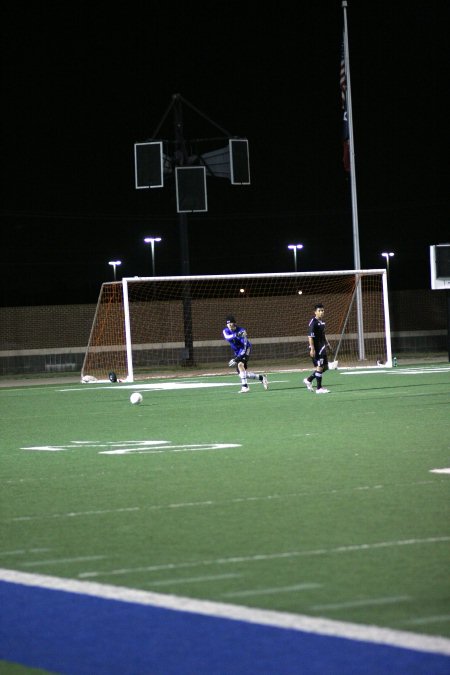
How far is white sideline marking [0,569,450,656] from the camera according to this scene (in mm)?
5297

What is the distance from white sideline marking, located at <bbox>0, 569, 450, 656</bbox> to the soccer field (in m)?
0.01

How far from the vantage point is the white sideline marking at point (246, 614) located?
209 inches

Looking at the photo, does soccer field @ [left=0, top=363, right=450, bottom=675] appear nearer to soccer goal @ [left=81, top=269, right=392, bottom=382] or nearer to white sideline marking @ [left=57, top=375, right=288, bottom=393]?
white sideline marking @ [left=57, top=375, right=288, bottom=393]

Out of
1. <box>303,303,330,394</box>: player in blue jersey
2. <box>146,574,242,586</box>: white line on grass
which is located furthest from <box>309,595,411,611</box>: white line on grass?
<box>303,303,330,394</box>: player in blue jersey

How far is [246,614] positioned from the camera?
591 centimetres

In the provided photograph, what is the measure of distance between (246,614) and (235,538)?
91.7 inches

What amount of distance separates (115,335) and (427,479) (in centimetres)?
3350

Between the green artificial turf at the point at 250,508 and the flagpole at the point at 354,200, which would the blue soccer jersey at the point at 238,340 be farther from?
the flagpole at the point at 354,200

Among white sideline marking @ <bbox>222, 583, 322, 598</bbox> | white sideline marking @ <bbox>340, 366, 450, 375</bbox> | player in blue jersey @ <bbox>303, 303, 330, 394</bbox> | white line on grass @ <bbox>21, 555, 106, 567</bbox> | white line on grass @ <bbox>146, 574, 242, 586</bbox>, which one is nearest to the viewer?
white sideline marking @ <bbox>222, 583, 322, 598</bbox>

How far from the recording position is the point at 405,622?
18.5ft

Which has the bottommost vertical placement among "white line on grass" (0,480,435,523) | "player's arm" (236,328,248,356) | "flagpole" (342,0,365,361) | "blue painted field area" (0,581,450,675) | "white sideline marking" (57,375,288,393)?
"white sideline marking" (57,375,288,393)

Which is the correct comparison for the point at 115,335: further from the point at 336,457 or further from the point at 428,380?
the point at 336,457

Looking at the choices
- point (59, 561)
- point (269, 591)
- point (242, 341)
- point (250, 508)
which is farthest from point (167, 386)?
point (269, 591)

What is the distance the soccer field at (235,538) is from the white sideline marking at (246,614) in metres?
0.01
